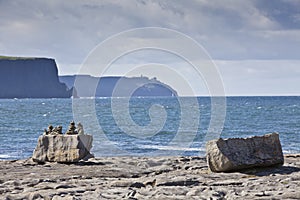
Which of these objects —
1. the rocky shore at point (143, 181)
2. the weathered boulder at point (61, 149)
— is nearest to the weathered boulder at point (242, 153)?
the rocky shore at point (143, 181)

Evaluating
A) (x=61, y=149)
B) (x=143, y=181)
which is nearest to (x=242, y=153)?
(x=143, y=181)

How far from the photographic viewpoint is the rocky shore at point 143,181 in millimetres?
10898

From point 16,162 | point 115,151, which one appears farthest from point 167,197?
point 115,151

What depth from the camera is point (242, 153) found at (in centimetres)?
1394

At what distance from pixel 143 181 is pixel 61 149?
5.24 meters

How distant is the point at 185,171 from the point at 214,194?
12.7ft

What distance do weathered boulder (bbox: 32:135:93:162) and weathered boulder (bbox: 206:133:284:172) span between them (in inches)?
179

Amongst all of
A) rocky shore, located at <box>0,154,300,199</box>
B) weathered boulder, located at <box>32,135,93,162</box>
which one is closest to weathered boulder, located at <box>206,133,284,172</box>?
rocky shore, located at <box>0,154,300,199</box>

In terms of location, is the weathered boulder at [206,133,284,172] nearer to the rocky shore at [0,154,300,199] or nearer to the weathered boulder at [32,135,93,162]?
the rocky shore at [0,154,300,199]

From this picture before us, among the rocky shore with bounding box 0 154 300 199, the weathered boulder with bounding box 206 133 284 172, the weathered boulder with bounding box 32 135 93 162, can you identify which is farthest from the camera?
the weathered boulder with bounding box 32 135 93 162

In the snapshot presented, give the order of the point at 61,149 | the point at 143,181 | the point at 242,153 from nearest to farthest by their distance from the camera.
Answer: the point at 143,181, the point at 242,153, the point at 61,149

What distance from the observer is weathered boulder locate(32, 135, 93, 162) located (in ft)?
55.4

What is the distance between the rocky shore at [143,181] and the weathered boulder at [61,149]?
0.98ft

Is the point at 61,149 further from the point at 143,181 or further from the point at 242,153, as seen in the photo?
the point at 242,153
